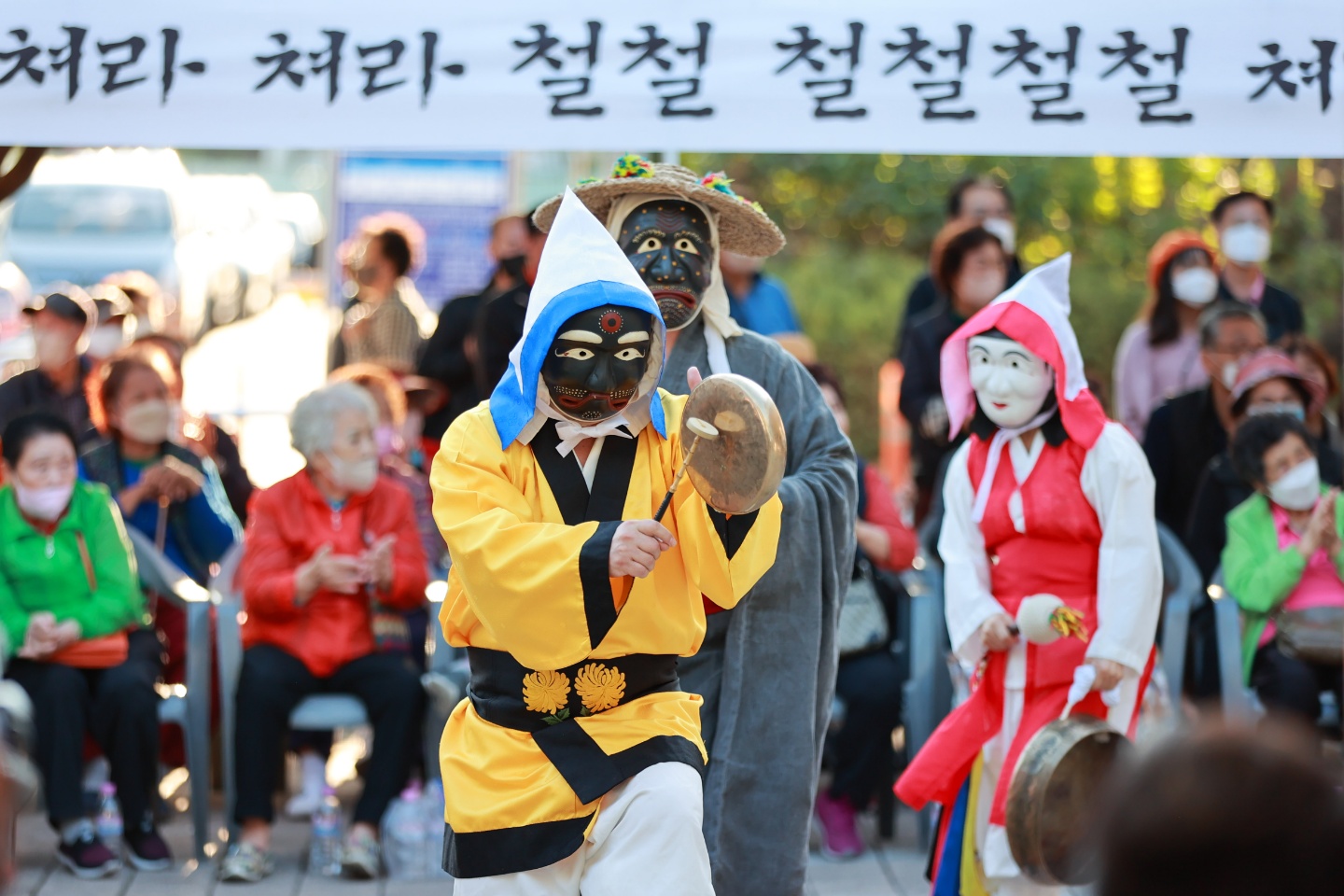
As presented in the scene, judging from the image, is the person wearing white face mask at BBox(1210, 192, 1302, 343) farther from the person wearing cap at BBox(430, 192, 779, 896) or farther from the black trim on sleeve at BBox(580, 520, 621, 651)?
the black trim on sleeve at BBox(580, 520, 621, 651)

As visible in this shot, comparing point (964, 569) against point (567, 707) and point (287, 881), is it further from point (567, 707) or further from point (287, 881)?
point (287, 881)

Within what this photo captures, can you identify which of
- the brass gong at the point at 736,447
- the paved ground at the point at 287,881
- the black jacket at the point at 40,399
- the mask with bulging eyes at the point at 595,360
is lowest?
the paved ground at the point at 287,881

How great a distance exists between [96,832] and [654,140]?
2.66m

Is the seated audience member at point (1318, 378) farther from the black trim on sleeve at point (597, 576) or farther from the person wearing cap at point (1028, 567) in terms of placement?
the black trim on sleeve at point (597, 576)

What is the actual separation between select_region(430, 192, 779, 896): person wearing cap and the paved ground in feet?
6.72

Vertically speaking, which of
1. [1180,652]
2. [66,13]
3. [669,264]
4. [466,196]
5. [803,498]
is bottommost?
[1180,652]

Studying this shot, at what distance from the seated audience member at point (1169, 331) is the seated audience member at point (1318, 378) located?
1.28 ft

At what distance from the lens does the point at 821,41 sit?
4539 mm

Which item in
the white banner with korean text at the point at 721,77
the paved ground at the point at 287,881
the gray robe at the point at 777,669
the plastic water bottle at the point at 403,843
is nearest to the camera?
the gray robe at the point at 777,669

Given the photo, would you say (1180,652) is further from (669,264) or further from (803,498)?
(669,264)

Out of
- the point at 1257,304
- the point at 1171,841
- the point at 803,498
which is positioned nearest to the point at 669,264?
the point at 803,498

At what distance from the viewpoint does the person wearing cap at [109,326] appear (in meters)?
7.27


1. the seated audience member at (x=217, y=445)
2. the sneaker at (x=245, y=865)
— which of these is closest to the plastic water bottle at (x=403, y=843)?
the sneaker at (x=245, y=865)

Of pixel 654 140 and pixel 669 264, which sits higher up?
pixel 654 140
